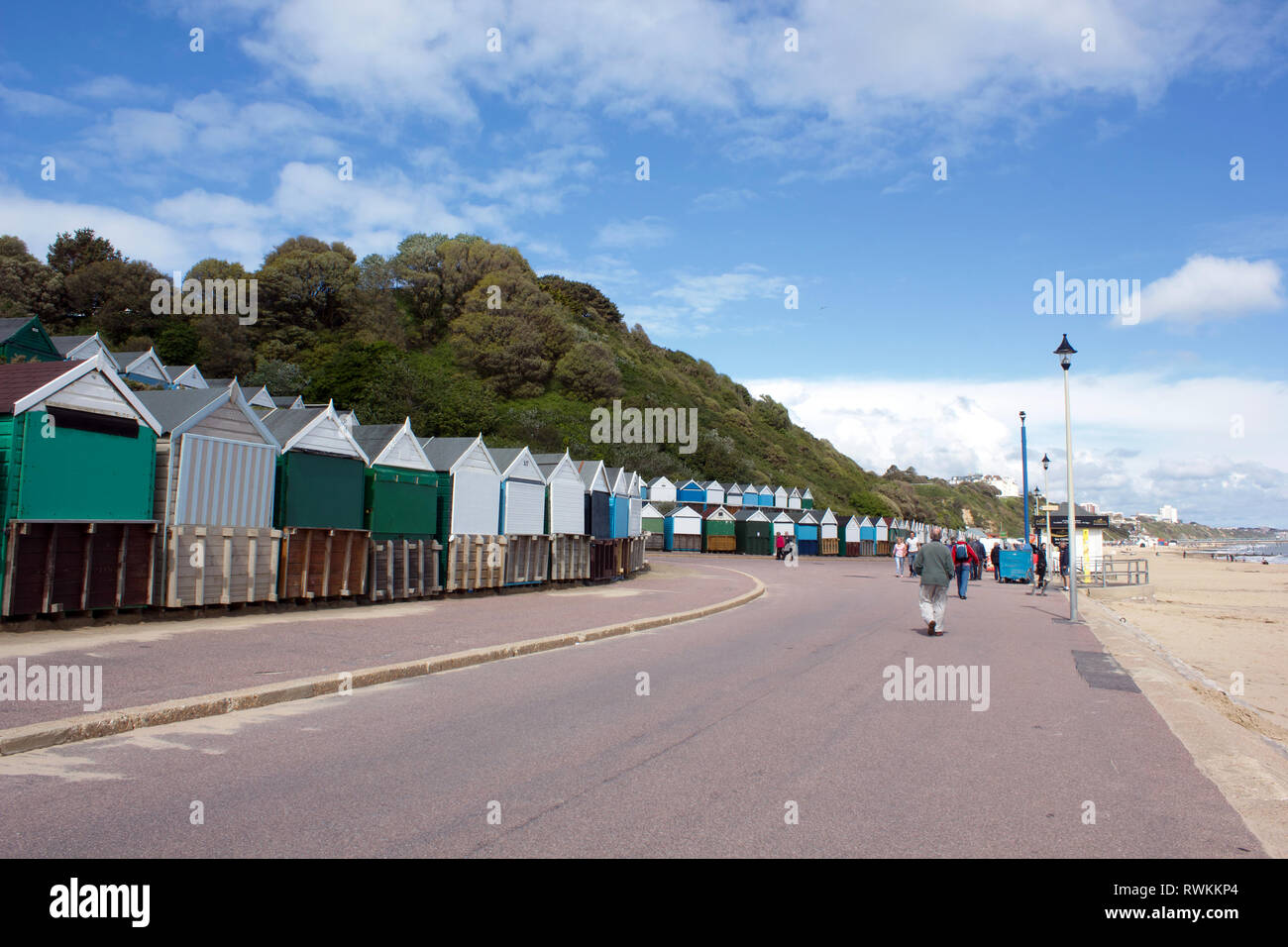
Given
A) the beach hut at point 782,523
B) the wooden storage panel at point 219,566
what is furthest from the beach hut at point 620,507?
the beach hut at point 782,523

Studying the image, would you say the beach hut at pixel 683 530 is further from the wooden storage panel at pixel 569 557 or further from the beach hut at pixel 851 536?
the wooden storage panel at pixel 569 557

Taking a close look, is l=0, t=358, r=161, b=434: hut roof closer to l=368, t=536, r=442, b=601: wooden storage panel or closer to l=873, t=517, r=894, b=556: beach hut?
l=368, t=536, r=442, b=601: wooden storage panel

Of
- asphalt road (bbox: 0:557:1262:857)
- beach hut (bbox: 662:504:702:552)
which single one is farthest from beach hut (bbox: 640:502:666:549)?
asphalt road (bbox: 0:557:1262:857)

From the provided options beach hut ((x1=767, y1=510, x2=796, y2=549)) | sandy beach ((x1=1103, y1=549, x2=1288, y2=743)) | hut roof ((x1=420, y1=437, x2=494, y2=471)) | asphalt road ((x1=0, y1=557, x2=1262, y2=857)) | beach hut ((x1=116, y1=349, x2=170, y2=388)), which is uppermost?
beach hut ((x1=116, y1=349, x2=170, y2=388))

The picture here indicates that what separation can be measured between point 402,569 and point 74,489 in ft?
22.0

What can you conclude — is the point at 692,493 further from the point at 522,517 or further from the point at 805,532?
the point at 522,517

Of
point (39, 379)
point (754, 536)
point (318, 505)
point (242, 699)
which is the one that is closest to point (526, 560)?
point (318, 505)

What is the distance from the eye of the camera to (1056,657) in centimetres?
1259

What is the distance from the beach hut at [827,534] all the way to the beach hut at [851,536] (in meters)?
0.87

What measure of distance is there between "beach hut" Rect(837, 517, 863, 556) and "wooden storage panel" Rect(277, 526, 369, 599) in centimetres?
5686

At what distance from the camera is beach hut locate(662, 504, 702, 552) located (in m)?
60.0

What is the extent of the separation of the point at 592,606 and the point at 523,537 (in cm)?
428
